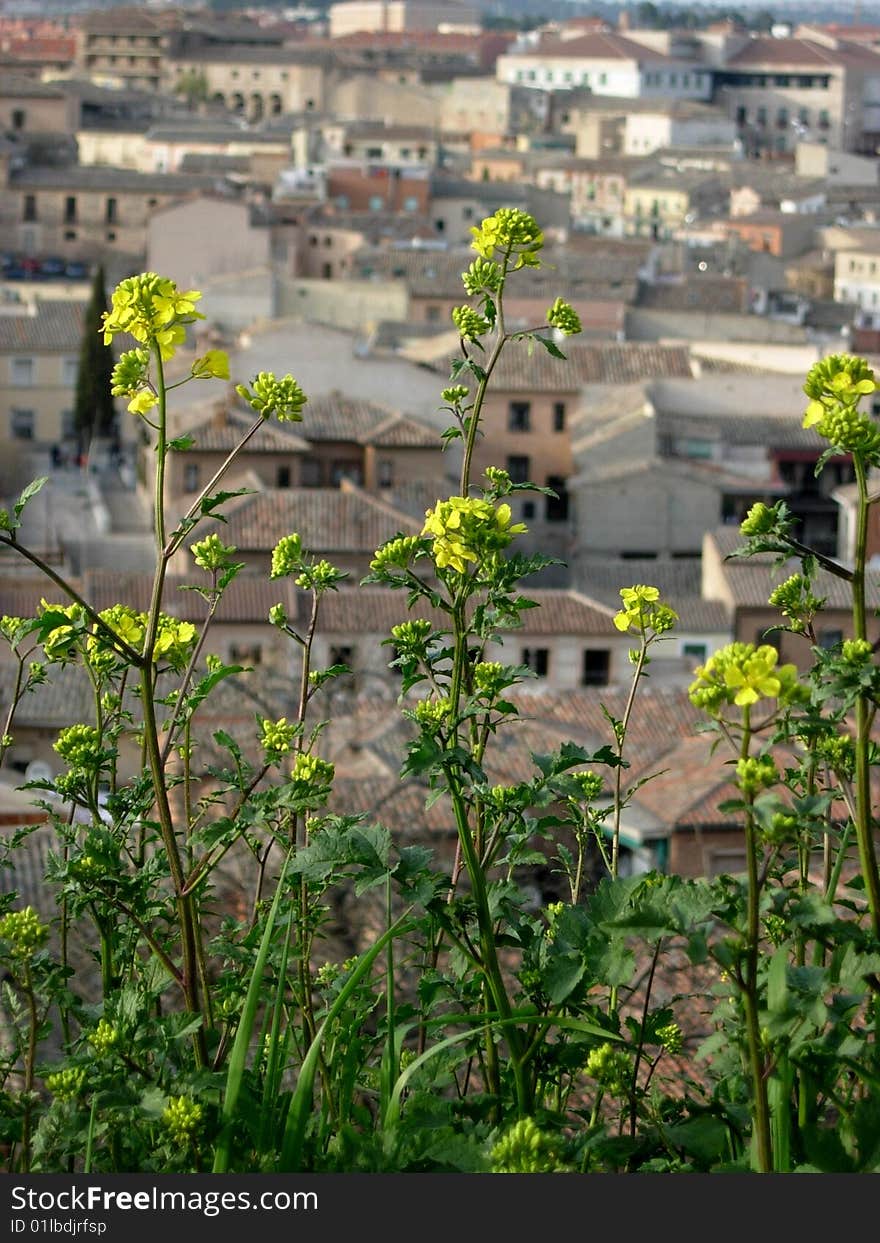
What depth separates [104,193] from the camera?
4816cm

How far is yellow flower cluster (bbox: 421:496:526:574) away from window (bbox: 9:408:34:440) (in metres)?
31.9

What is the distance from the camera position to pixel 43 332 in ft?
111

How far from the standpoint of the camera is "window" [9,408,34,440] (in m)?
34.1

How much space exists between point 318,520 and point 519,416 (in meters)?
6.19

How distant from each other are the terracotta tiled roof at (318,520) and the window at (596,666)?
8.01 feet

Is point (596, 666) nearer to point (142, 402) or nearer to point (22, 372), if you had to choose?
point (22, 372)

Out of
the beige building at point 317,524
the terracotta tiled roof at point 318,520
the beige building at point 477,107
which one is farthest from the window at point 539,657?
the beige building at point 477,107

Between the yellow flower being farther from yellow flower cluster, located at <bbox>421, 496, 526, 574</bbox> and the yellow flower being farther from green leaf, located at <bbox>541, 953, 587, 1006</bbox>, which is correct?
green leaf, located at <bbox>541, 953, 587, 1006</bbox>

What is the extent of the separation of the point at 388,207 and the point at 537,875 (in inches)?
1466

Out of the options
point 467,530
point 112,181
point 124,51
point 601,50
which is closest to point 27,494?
point 467,530

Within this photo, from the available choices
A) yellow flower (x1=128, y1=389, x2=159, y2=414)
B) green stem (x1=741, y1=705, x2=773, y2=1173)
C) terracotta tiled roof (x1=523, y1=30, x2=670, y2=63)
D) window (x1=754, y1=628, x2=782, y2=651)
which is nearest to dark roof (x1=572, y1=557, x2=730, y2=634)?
window (x1=754, y1=628, x2=782, y2=651)

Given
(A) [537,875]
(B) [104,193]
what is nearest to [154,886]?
(A) [537,875]

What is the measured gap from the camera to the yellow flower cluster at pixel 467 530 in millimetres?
2838

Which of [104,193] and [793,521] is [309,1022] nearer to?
[793,521]
